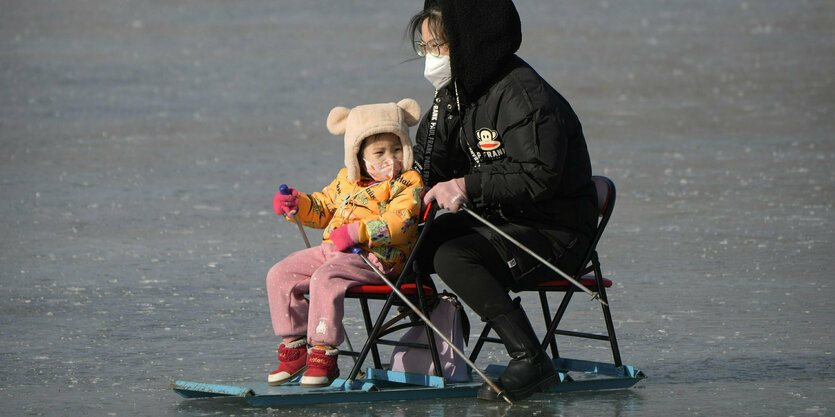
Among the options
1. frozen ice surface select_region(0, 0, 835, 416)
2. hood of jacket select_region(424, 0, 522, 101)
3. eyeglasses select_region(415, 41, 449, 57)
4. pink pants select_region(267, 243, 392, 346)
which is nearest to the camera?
pink pants select_region(267, 243, 392, 346)

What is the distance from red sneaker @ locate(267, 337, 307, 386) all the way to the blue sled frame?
0.04 m

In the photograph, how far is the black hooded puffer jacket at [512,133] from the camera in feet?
14.8

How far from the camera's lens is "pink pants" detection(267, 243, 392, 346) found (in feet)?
14.5

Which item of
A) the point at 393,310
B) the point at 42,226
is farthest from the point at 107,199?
the point at 393,310

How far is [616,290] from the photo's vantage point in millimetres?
6621

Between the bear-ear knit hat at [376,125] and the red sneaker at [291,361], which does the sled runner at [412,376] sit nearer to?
the red sneaker at [291,361]

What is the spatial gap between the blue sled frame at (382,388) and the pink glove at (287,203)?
2.00 feet

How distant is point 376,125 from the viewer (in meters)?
4.60

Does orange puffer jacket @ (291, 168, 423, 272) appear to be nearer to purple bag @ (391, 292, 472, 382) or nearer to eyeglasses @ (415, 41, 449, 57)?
purple bag @ (391, 292, 472, 382)

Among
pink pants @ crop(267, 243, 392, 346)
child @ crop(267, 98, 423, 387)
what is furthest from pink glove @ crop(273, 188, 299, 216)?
pink pants @ crop(267, 243, 392, 346)

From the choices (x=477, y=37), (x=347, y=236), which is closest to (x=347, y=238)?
(x=347, y=236)

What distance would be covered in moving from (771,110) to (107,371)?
9.74 meters

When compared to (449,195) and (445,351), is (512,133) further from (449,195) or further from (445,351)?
(445,351)

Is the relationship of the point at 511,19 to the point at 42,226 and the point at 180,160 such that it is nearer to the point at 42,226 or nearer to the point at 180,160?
the point at 42,226
